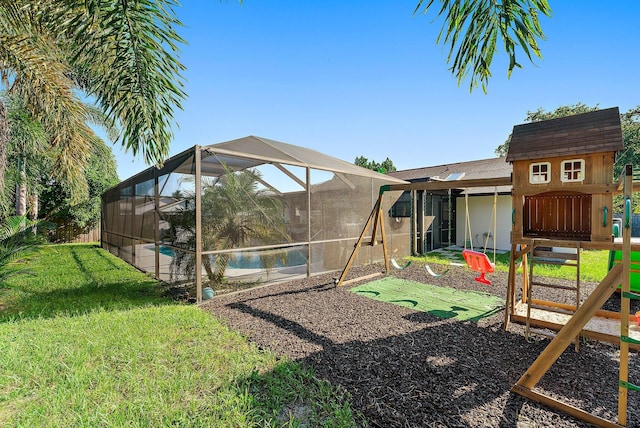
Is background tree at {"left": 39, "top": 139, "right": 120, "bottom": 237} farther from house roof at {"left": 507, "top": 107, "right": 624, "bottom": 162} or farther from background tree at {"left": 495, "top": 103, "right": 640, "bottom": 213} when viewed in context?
background tree at {"left": 495, "top": 103, "right": 640, "bottom": 213}

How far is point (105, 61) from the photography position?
3496 mm

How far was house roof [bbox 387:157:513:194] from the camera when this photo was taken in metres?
12.4

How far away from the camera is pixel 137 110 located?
356 centimetres

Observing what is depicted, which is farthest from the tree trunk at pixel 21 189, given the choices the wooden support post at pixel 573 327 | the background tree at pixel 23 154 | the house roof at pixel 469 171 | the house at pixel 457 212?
the wooden support post at pixel 573 327

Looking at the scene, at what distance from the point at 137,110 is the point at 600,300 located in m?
5.07

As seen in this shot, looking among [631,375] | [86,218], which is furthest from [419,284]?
[86,218]

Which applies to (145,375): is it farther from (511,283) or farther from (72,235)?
(72,235)

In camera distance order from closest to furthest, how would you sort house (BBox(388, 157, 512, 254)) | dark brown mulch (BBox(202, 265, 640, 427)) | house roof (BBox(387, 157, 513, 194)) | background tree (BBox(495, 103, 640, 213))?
dark brown mulch (BBox(202, 265, 640, 427)) < house (BBox(388, 157, 512, 254)) < house roof (BBox(387, 157, 513, 194)) < background tree (BBox(495, 103, 640, 213))

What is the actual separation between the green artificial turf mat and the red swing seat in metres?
0.48

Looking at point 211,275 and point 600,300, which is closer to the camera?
point 600,300

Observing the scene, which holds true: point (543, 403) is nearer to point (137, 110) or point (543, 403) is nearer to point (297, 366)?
point (297, 366)

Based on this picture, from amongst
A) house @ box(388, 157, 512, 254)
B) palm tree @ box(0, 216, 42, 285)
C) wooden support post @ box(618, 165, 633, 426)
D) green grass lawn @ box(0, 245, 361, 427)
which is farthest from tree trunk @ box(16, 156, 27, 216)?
wooden support post @ box(618, 165, 633, 426)

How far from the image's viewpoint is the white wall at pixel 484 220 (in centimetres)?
1134

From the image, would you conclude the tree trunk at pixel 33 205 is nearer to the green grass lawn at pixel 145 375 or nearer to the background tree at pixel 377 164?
the green grass lawn at pixel 145 375
